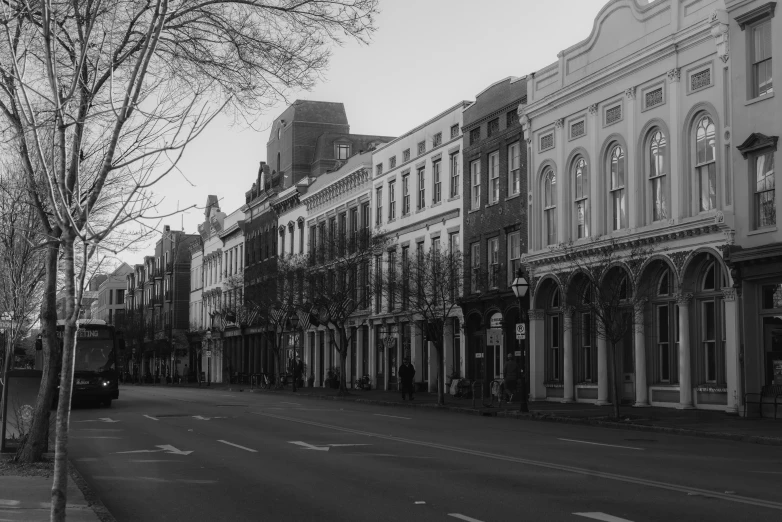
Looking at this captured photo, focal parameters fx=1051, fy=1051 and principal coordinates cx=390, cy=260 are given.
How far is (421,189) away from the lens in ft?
165

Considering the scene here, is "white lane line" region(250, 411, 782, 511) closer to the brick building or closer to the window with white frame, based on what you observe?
the brick building

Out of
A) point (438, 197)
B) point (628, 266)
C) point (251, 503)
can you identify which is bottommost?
point (251, 503)

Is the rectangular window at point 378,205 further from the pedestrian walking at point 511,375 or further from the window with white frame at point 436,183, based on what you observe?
the pedestrian walking at point 511,375

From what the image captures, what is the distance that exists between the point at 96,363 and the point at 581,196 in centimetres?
1786

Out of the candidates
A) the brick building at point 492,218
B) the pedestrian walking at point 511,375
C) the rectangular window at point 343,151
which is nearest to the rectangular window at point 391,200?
the brick building at point 492,218

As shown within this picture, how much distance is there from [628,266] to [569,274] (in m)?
5.53

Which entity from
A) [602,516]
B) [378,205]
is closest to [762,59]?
[602,516]

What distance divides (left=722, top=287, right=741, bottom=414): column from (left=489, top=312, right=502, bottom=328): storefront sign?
13.8 metres

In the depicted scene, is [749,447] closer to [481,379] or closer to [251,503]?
[251,503]

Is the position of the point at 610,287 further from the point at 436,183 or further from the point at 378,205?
the point at 378,205

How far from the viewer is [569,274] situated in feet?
118

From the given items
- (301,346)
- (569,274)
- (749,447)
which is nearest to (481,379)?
(569,274)

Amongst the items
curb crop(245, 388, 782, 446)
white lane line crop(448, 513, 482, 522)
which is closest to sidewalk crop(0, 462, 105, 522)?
white lane line crop(448, 513, 482, 522)

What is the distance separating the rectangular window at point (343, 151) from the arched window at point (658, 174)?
4366cm
